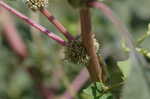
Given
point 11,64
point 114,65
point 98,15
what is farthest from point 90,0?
point 98,15

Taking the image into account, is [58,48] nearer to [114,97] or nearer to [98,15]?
[98,15]

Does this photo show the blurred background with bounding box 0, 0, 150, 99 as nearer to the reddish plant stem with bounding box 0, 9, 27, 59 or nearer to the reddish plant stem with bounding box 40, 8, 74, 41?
the reddish plant stem with bounding box 0, 9, 27, 59

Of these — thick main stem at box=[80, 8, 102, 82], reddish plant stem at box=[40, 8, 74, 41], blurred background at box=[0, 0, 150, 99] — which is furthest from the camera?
blurred background at box=[0, 0, 150, 99]

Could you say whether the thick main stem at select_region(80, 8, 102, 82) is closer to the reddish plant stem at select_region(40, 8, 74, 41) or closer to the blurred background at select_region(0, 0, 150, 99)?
the reddish plant stem at select_region(40, 8, 74, 41)

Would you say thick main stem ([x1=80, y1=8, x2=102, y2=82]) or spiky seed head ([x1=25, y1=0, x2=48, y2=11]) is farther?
spiky seed head ([x1=25, y1=0, x2=48, y2=11])

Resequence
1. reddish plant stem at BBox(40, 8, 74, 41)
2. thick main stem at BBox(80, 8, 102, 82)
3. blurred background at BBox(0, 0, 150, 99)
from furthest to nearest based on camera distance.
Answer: blurred background at BBox(0, 0, 150, 99), reddish plant stem at BBox(40, 8, 74, 41), thick main stem at BBox(80, 8, 102, 82)

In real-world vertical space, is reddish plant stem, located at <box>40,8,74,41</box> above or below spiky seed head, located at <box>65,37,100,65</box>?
above

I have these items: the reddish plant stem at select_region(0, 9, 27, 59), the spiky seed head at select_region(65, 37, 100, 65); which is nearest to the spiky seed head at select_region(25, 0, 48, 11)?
the spiky seed head at select_region(65, 37, 100, 65)

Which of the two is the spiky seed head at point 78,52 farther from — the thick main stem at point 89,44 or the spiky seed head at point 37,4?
the spiky seed head at point 37,4
